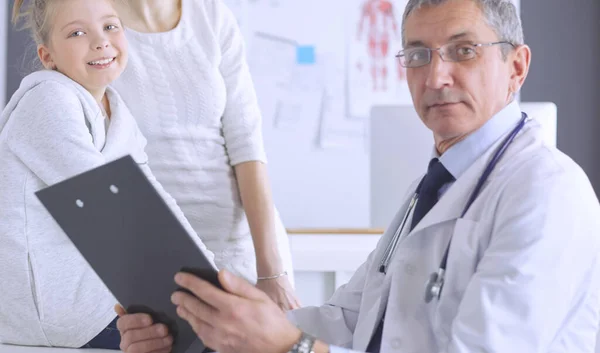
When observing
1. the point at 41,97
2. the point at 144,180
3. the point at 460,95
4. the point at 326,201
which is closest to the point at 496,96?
the point at 460,95

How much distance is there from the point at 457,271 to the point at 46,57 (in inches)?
42.3

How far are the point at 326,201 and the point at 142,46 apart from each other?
A: 10.0 feet

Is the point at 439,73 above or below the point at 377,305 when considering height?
above

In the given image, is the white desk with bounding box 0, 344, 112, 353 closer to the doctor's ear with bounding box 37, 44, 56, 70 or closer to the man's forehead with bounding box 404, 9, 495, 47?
the doctor's ear with bounding box 37, 44, 56, 70

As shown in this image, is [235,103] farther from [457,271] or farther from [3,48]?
[3,48]

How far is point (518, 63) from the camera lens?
1.38 metres

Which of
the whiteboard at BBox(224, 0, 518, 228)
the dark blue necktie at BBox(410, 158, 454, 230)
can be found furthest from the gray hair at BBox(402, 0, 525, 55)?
the whiteboard at BBox(224, 0, 518, 228)

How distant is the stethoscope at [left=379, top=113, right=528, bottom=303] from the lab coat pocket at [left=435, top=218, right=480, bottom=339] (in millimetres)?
13

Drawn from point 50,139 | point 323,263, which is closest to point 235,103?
point 50,139

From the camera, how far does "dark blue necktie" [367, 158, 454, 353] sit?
4.29 feet

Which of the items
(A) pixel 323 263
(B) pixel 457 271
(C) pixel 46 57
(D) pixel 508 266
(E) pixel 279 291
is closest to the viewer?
(D) pixel 508 266

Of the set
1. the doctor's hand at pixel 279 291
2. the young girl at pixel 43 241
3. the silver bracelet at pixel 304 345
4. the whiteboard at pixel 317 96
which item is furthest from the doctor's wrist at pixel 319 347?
the whiteboard at pixel 317 96

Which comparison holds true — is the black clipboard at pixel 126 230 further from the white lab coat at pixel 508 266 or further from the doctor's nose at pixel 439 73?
the doctor's nose at pixel 439 73

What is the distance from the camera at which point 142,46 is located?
→ 191 centimetres
